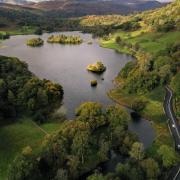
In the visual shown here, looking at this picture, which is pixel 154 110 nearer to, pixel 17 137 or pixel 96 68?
pixel 17 137

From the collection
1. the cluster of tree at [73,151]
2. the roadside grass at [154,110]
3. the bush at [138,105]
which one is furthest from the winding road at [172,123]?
the cluster of tree at [73,151]

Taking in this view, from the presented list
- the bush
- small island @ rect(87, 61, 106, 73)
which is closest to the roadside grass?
the bush

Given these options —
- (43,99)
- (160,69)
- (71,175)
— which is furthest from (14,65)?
(71,175)

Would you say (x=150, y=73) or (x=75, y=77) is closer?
(x=150, y=73)

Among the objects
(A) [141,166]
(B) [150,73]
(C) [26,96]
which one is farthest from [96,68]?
(A) [141,166]

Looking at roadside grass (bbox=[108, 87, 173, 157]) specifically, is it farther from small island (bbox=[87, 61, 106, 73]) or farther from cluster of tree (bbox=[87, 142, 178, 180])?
small island (bbox=[87, 61, 106, 73])

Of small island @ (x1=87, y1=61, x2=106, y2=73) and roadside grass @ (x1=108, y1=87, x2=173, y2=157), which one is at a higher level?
small island @ (x1=87, y1=61, x2=106, y2=73)

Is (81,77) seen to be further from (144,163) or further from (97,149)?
(144,163)
